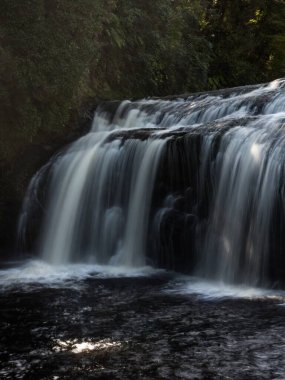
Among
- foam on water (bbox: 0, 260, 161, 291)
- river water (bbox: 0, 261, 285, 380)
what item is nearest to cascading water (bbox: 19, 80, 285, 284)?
foam on water (bbox: 0, 260, 161, 291)

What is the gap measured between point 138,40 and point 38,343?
12625mm

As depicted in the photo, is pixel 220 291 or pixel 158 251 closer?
pixel 220 291

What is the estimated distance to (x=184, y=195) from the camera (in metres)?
9.73

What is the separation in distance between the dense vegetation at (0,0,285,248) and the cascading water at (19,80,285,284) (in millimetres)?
978

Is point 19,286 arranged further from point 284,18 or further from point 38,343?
point 284,18

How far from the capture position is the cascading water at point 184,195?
848cm

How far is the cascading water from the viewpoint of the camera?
334 inches

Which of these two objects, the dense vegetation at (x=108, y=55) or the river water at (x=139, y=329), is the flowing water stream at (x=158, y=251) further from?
the dense vegetation at (x=108, y=55)

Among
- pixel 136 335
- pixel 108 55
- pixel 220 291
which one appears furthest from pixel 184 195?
pixel 108 55

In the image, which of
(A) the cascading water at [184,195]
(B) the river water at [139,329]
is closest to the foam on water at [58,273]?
(B) the river water at [139,329]

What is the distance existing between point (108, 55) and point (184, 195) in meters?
7.44

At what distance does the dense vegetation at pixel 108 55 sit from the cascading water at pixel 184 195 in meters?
0.98

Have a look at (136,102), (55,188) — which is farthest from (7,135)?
(136,102)

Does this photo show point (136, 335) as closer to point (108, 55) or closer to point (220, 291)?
point (220, 291)
